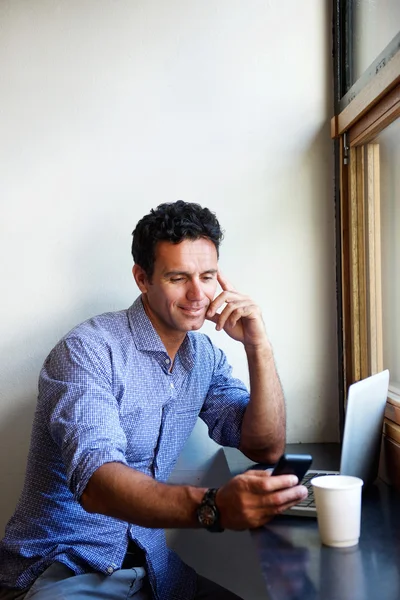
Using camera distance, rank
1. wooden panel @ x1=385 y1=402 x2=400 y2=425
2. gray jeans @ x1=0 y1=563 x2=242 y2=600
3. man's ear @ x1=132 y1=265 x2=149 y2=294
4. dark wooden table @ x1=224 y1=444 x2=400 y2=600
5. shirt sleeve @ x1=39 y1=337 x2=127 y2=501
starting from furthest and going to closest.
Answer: man's ear @ x1=132 y1=265 x2=149 y2=294, wooden panel @ x1=385 y1=402 x2=400 y2=425, gray jeans @ x1=0 y1=563 x2=242 y2=600, shirt sleeve @ x1=39 y1=337 x2=127 y2=501, dark wooden table @ x1=224 y1=444 x2=400 y2=600

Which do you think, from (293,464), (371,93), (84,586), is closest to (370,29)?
(371,93)

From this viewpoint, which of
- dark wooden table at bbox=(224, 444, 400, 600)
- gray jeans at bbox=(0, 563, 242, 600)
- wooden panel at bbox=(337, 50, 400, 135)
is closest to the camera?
dark wooden table at bbox=(224, 444, 400, 600)

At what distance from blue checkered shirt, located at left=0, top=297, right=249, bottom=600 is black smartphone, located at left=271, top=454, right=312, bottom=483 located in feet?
0.97

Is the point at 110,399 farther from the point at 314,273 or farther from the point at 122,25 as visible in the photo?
the point at 122,25

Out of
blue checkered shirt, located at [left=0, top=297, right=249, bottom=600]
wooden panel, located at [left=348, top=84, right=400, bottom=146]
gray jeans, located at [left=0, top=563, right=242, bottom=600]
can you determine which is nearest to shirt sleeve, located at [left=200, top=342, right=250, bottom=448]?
blue checkered shirt, located at [left=0, top=297, right=249, bottom=600]

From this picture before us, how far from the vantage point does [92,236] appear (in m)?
2.01

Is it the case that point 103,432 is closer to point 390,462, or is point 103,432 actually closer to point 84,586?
point 84,586

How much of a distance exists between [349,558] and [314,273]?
1.05m

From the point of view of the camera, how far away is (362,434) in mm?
1515

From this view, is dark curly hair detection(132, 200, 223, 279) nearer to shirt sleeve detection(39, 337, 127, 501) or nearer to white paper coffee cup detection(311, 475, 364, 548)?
shirt sleeve detection(39, 337, 127, 501)

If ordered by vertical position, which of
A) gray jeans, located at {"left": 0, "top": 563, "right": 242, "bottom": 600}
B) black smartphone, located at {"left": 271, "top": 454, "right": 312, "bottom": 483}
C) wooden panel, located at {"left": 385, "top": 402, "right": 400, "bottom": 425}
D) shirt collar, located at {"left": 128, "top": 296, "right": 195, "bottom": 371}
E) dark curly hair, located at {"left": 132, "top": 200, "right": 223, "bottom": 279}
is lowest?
gray jeans, located at {"left": 0, "top": 563, "right": 242, "bottom": 600}

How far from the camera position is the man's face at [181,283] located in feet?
5.50

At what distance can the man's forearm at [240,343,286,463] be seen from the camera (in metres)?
1.73

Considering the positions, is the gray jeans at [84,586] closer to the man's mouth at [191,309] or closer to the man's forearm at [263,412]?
the man's forearm at [263,412]
